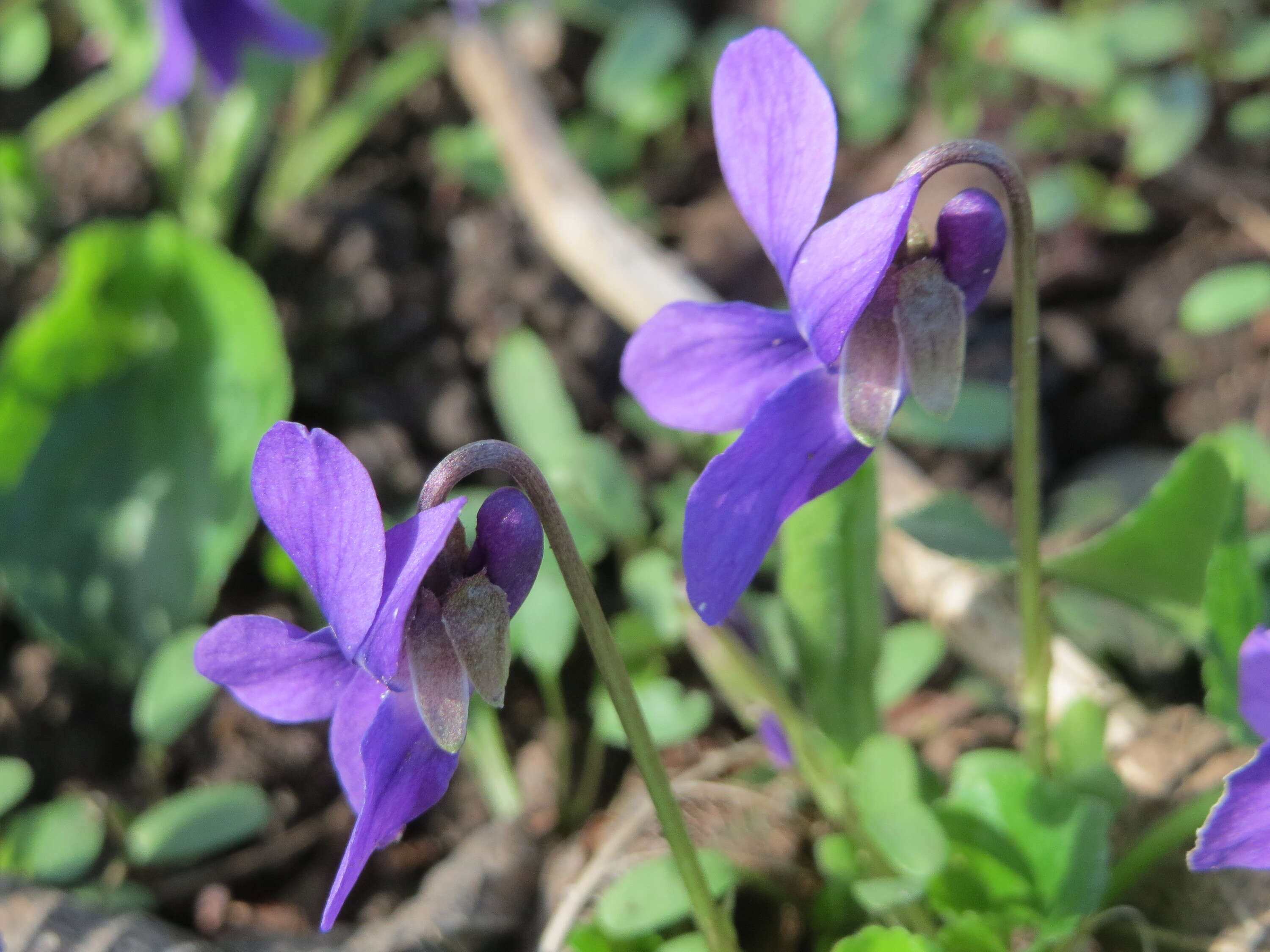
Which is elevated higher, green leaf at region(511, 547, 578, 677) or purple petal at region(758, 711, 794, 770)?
green leaf at region(511, 547, 578, 677)

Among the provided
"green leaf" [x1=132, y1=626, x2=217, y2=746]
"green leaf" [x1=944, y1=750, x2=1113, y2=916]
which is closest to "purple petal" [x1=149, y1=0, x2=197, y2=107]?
"green leaf" [x1=132, y1=626, x2=217, y2=746]

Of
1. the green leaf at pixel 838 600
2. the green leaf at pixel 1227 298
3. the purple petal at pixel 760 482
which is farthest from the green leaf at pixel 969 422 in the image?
the purple petal at pixel 760 482

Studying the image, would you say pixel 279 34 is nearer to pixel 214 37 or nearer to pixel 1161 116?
pixel 214 37

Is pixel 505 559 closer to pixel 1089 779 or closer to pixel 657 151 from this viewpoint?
pixel 1089 779

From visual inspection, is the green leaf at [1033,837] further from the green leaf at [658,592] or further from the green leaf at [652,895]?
the green leaf at [658,592]

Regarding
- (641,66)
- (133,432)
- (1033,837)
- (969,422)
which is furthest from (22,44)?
(1033,837)

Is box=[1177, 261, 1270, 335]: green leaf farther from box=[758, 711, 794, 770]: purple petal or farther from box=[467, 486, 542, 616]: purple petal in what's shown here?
box=[467, 486, 542, 616]: purple petal

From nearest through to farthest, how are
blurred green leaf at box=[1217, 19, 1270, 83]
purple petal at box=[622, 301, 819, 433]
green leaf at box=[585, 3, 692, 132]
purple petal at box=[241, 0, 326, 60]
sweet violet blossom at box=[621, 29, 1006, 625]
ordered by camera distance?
sweet violet blossom at box=[621, 29, 1006, 625] → purple petal at box=[622, 301, 819, 433] → purple petal at box=[241, 0, 326, 60] → blurred green leaf at box=[1217, 19, 1270, 83] → green leaf at box=[585, 3, 692, 132]
